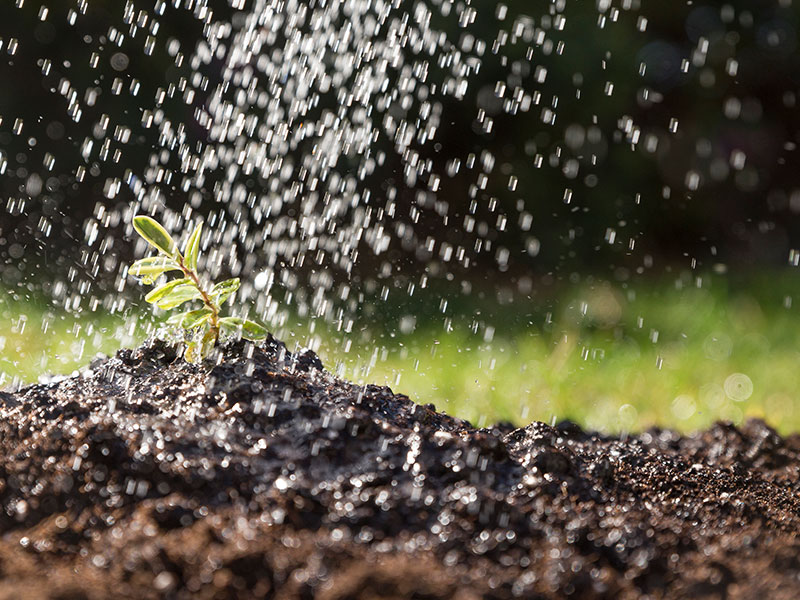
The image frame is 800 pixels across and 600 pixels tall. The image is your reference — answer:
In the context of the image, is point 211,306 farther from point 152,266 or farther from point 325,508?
point 325,508

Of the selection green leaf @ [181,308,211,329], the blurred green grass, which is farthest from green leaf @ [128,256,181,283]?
the blurred green grass

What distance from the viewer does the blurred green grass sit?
3092 mm

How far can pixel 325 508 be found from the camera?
4.14 feet

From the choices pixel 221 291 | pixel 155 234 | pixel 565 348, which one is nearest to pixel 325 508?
pixel 221 291

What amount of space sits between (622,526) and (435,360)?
2485mm

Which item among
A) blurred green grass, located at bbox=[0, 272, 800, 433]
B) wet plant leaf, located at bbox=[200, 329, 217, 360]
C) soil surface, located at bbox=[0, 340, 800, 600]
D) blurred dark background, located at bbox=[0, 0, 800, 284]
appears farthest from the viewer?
blurred dark background, located at bbox=[0, 0, 800, 284]

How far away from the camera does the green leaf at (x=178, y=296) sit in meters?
1.89

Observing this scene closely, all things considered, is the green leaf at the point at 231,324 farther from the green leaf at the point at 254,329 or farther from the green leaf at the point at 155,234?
the green leaf at the point at 155,234

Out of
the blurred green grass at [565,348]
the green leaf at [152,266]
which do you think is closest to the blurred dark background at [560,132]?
the blurred green grass at [565,348]

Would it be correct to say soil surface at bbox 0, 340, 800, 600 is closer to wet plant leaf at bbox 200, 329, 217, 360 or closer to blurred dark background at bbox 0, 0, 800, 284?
wet plant leaf at bbox 200, 329, 217, 360

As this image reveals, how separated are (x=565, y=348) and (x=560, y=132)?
2.13 meters

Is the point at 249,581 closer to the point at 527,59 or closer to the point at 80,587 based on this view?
the point at 80,587

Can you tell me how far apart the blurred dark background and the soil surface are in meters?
3.95

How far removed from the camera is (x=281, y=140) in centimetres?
584
